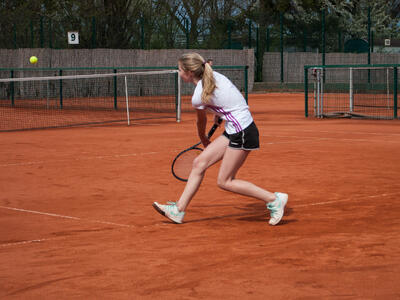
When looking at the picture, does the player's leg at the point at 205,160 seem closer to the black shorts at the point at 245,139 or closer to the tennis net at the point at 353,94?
the black shorts at the point at 245,139

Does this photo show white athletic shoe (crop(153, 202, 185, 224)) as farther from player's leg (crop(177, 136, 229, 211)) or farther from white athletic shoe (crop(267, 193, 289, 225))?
white athletic shoe (crop(267, 193, 289, 225))

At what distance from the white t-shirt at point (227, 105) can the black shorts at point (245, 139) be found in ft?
0.11

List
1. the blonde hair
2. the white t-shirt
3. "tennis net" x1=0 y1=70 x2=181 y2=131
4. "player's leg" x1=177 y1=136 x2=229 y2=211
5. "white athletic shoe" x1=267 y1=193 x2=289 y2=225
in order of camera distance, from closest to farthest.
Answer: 1. the blonde hair
2. the white t-shirt
3. "player's leg" x1=177 y1=136 x2=229 y2=211
4. "white athletic shoe" x1=267 y1=193 x2=289 y2=225
5. "tennis net" x1=0 y1=70 x2=181 y2=131

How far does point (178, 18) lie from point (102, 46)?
923 centimetres

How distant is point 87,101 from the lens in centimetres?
2558

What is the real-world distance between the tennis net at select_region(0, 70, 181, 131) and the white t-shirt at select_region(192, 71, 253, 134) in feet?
38.1

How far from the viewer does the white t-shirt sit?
5766mm

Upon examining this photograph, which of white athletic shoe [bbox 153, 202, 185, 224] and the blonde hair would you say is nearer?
the blonde hair

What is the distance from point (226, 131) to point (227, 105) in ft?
0.82

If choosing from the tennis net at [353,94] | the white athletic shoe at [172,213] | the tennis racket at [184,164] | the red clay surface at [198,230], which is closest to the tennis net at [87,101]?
the tennis net at [353,94]

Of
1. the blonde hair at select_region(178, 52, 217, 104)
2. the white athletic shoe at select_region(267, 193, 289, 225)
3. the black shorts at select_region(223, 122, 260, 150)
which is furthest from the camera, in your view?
the white athletic shoe at select_region(267, 193, 289, 225)

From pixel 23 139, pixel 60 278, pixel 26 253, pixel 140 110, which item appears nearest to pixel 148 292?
pixel 60 278

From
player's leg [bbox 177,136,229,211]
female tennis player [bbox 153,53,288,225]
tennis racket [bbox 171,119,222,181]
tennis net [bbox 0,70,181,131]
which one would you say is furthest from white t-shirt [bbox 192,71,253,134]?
tennis net [bbox 0,70,181,131]

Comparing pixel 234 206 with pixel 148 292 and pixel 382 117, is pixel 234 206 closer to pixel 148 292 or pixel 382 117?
pixel 148 292
